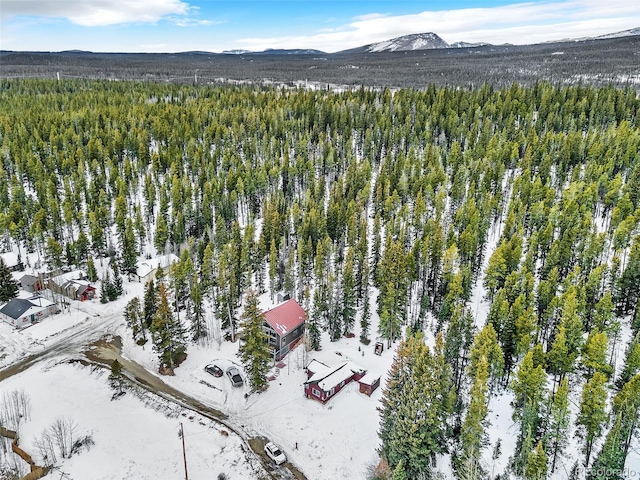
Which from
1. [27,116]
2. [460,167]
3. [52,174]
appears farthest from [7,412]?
[27,116]

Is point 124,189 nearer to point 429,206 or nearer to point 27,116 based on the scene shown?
point 27,116

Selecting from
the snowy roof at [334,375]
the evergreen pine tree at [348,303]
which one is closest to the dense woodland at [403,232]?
the evergreen pine tree at [348,303]

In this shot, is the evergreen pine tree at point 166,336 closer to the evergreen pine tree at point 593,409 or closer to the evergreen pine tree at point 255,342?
the evergreen pine tree at point 255,342

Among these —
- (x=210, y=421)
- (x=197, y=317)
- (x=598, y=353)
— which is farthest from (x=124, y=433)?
(x=598, y=353)

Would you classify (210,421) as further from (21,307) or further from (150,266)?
(150,266)

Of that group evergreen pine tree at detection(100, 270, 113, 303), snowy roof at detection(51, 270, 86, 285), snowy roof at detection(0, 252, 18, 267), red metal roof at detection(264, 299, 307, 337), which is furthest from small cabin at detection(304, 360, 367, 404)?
snowy roof at detection(0, 252, 18, 267)

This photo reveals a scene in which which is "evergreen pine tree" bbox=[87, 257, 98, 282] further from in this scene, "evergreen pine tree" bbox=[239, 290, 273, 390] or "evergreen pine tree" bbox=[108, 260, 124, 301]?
"evergreen pine tree" bbox=[239, 290, 273, 390]
